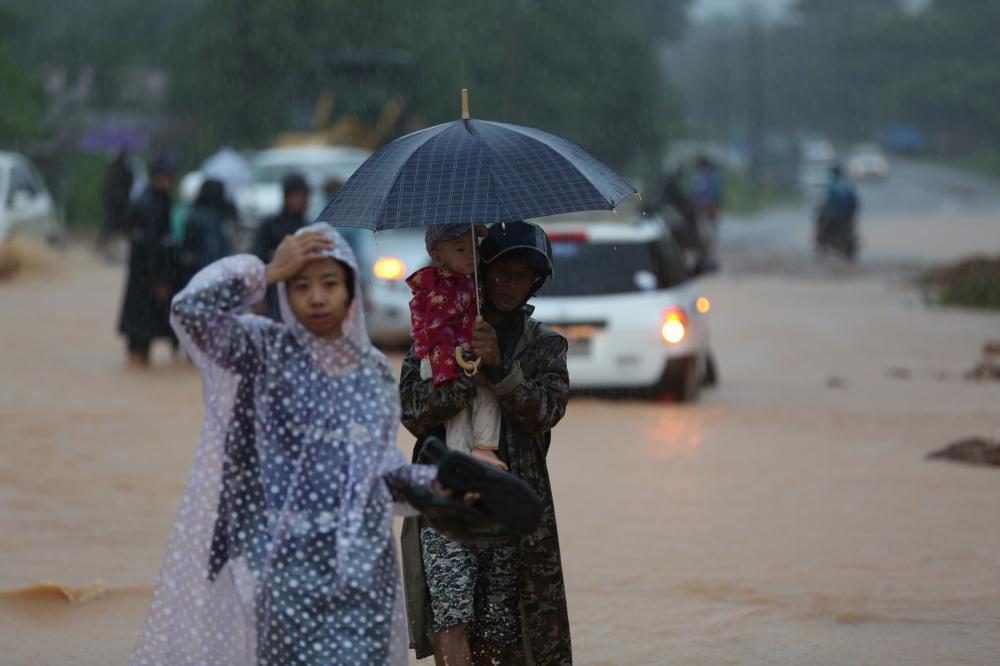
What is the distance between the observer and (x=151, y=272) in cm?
1498

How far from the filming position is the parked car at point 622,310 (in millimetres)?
12781

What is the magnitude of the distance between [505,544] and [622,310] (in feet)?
26.5

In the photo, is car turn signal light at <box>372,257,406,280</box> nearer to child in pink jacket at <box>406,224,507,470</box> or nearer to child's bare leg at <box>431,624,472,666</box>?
child in pink jacket at <box>406,224,507,470</box>

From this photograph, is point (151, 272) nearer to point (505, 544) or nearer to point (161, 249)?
point (161, 249)

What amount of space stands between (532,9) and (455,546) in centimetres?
5052

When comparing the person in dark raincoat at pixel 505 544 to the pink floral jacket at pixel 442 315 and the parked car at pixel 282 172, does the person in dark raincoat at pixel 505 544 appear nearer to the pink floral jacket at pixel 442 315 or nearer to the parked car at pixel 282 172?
the pink floral jacket at pixel 442 315

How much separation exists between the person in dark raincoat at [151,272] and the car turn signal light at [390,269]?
6.76 feet

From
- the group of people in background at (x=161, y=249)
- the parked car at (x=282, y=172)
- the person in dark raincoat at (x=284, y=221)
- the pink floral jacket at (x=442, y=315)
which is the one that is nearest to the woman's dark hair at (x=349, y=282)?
A: the pink floral jacket at (x=442, y=315)

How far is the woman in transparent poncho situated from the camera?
4.08 meters

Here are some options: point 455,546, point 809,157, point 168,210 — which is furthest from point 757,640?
point 809,157

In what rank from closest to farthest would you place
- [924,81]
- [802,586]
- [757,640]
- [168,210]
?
[757,640] < [802,586] < [168,210] < [924,81]

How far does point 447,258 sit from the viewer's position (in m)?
4.91

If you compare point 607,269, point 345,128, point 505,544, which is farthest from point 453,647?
point 345,128

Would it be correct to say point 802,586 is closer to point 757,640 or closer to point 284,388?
point 757,640
